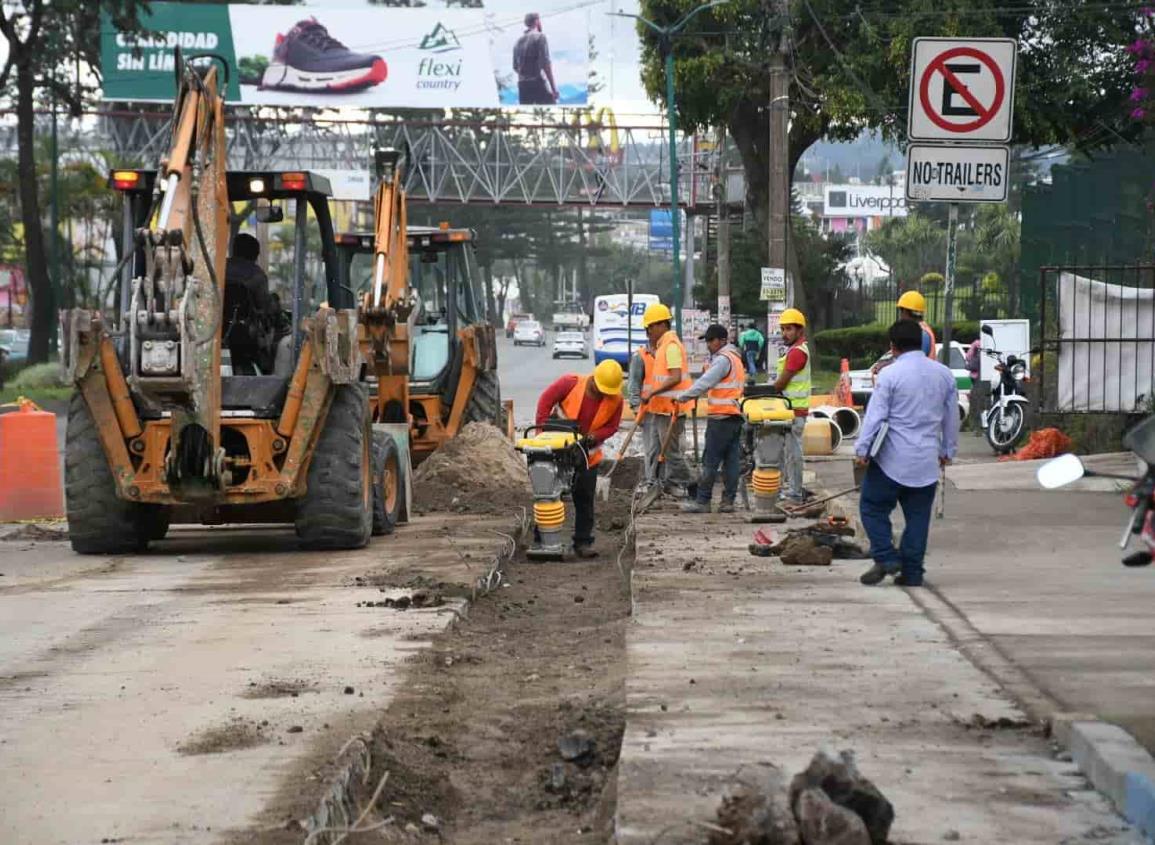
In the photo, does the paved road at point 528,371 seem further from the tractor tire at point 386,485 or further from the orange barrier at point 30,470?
the tractor tire at point 386,485

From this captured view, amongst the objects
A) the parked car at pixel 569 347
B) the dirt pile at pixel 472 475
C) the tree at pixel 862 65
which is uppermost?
the tree at pixel 862 65

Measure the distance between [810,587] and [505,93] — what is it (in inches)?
2458

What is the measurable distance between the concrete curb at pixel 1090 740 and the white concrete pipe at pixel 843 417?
17577 mm

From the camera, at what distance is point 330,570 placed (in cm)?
1418

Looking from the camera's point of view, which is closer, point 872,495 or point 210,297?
point 872,495

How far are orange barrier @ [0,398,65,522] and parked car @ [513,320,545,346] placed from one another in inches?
3202

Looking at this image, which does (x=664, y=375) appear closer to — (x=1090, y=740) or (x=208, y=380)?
(x=208, y=380)

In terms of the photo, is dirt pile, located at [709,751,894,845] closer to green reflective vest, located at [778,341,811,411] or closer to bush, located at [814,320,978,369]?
green reflective vest, located at [778,341,811,411]

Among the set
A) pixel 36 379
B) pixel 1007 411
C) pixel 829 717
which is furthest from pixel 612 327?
pixel 829 717

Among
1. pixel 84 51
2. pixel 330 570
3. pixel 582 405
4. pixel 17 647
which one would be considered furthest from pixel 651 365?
pixel 84 51

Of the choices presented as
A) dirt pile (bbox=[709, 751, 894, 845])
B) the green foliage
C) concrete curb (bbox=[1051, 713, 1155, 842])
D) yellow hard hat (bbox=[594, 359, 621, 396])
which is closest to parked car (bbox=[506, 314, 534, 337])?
the green foliage

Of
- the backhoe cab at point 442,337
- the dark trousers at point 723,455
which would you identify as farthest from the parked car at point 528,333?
the dark trousers at point 723,455

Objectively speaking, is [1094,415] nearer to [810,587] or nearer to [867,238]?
[810,587]

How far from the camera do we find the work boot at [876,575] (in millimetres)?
12414
